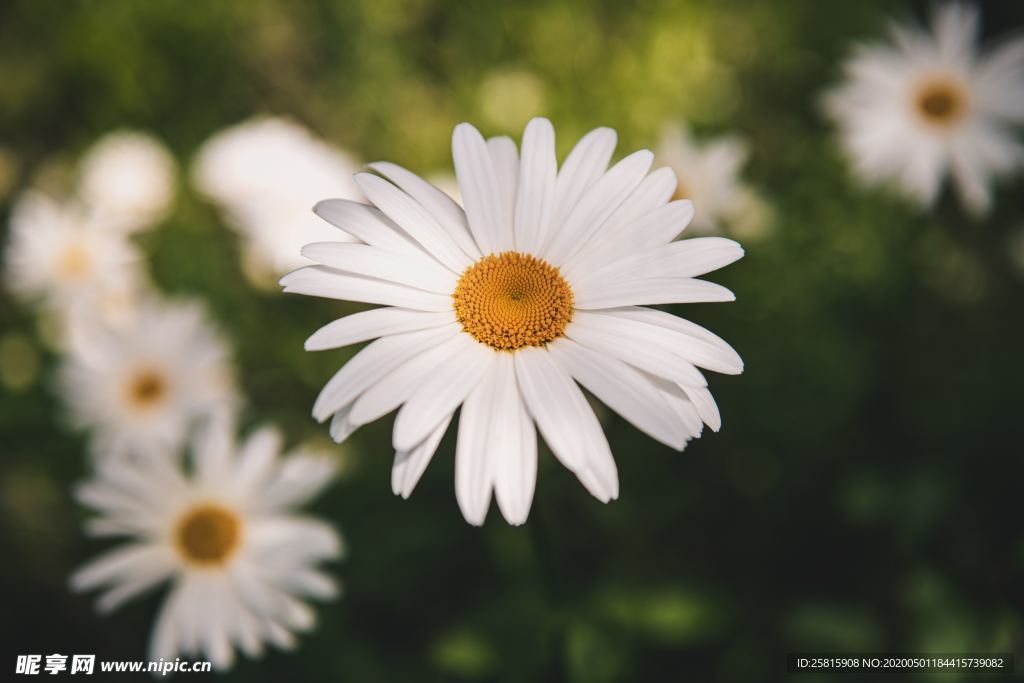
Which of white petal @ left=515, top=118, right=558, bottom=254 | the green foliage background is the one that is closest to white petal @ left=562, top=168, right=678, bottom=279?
white petal @ left=515, top=118, right=558, bottom=254

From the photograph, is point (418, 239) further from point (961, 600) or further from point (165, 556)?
point (961, 600)

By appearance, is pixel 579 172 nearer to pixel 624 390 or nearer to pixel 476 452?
pixel 624 390

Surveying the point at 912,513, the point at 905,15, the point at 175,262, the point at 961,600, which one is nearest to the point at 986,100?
the point at 905,15

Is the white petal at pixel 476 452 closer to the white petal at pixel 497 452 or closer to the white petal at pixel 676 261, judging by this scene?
the white petal at pixel 497 452

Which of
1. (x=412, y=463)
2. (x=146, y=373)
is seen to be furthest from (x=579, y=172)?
(x=146, y=373)

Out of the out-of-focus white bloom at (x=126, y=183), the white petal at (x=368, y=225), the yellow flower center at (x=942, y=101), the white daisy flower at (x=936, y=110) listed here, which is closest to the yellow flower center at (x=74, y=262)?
the out-of-focus white bloom at (x=126, y=183)
